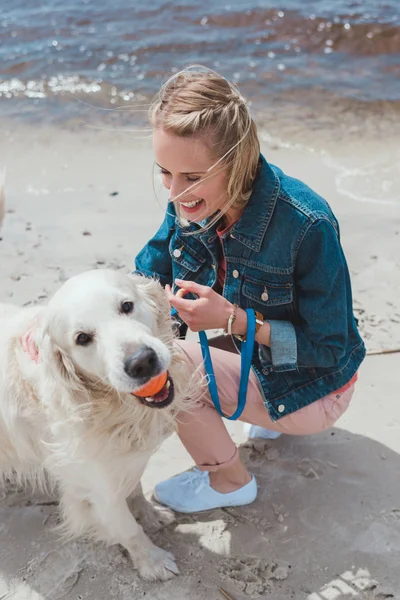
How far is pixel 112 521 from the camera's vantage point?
251cm

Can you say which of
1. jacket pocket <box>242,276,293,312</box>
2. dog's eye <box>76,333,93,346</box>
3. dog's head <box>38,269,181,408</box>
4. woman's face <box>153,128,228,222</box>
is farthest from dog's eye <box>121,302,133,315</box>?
jacket pocket <box>242,276,293,312</box>

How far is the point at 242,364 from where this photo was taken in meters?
2.40

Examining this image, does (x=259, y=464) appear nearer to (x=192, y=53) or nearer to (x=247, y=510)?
(x=247, y=510)

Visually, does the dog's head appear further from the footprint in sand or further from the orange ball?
the footprint in sand

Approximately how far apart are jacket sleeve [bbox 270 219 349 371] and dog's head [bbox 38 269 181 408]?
46 cm

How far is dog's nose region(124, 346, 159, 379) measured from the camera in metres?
1.94

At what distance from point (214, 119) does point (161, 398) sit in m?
0.93

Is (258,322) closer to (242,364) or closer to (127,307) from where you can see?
(242,364)

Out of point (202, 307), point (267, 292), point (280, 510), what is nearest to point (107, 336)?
point (202, 307)

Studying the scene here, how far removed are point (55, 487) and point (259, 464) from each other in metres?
0.92

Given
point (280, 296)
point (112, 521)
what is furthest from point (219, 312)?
point (112, 521)

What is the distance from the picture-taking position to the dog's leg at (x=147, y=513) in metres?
2.76

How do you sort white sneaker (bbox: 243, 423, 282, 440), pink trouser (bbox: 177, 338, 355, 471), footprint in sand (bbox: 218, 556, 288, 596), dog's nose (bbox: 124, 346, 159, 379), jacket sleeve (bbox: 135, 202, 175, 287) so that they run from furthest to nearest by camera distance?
1. white sneaker (bbox: 243, 423, 282, 440)
2. jacket sleeve (bbox: 135, 202, 175, 287)
3. pink trouser (bbox: 177, 338, 355, 471)
4. footprint in sand (bbox: 218, 556, 288, 596)
5. dog's nose (bbox: 124, 346, 159, 379)

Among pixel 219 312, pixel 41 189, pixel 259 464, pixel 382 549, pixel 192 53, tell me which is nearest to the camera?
pixel 219 312
